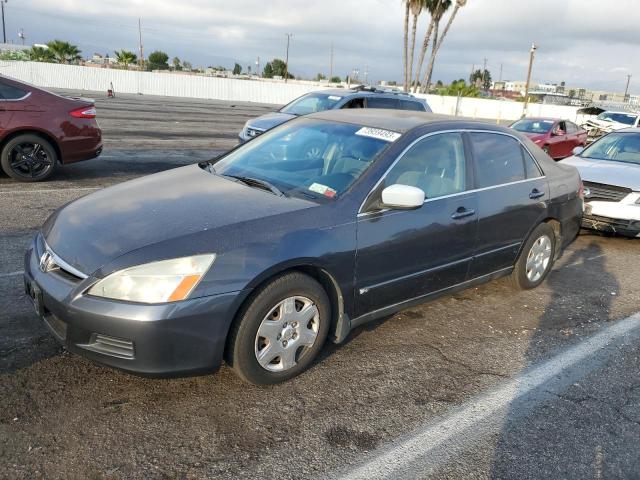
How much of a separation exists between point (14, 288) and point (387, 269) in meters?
2.88

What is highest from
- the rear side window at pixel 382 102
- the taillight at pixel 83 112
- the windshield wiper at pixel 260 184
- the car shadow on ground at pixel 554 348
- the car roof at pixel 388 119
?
the car roof at pixel 388 119

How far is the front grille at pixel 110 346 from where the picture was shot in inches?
109

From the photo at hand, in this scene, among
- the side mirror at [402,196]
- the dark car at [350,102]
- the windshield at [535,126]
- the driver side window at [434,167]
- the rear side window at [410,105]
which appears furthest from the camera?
the windshield at [535,126]

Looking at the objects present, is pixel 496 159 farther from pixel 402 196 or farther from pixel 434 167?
pixel 402 196

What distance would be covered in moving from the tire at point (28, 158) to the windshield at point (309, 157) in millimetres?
4654

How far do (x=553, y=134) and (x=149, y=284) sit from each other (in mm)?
15058

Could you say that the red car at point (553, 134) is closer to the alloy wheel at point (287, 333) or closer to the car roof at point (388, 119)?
the car roof at point (388, 119)

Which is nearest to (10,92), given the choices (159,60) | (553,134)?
(553,134)

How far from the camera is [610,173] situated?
727cm

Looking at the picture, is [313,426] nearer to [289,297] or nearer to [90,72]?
[289,297]

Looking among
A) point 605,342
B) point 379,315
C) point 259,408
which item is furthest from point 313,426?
point 605,342

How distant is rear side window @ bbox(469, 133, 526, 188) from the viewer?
4.38 meters

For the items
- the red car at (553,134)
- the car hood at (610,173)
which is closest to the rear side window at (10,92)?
the car hood at (610,173)

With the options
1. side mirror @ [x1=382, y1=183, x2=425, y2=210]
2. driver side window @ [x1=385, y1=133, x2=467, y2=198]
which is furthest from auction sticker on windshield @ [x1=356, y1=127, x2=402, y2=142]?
side mirror @ [x1=382, y1=183, x2=425, y2=210]
